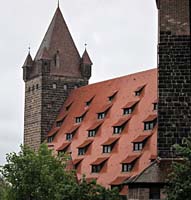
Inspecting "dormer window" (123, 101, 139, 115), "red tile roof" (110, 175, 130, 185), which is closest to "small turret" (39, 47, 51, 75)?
"dormer window" (123, 101, 139, 115)

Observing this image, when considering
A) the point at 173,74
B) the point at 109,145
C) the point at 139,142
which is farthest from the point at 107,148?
the point at 173,74

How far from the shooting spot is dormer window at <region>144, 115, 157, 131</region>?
198 ft

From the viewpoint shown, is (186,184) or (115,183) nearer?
(186,184)

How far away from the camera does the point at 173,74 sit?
106 feet

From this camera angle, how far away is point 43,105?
76500 mm

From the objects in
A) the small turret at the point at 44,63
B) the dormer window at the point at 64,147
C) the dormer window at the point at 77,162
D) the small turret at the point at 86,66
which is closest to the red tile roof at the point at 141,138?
the dormer window at the point at 77,162

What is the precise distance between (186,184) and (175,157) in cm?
408

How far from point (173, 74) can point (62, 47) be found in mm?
46471

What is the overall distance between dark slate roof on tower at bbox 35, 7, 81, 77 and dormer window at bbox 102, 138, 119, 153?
14.8 metres

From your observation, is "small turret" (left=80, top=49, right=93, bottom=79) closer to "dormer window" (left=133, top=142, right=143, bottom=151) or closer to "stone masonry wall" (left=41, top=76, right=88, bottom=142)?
"stone masonry wall" (left=41, top=76, right=88, bottom=142)

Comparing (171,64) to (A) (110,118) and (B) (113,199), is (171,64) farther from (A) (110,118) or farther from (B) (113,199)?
(A) (110,118)

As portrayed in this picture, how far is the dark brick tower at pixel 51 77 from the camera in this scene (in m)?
76.6

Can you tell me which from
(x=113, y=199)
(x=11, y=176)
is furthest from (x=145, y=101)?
(x=113, y=199)

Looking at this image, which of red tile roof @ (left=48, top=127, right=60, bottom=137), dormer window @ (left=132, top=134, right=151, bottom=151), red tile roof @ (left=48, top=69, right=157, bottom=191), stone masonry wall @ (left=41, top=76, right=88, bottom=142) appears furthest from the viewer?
stone masonry wall @ (left=41, top=76, right=88, bottom=142)
